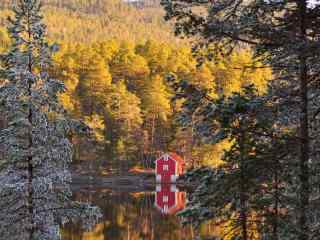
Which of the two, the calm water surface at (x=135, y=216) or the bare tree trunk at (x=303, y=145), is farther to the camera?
the calm water surface at (x=135, y=216)

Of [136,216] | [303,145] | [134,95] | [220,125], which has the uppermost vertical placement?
[220,125]

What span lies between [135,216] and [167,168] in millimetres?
20712

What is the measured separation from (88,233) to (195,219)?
26.0 m

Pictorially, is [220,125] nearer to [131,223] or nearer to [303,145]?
[303,145]

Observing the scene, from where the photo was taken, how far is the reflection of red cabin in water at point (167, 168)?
60.2 metres

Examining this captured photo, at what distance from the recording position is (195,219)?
7.70m

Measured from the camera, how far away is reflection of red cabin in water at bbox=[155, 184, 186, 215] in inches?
1673

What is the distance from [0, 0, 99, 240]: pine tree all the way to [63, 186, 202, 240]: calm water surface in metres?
10.9

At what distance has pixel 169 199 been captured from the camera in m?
48.0

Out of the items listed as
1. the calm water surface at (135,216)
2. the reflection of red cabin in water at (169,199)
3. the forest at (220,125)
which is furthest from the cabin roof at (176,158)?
the forest at (220,125)

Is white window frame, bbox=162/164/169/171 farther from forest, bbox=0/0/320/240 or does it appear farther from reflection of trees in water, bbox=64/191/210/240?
forest, bbox=0/0/320/240

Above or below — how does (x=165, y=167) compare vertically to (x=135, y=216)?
below

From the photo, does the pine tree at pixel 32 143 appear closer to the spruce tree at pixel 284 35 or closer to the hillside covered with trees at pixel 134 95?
the spruce tree at pixel 284 35

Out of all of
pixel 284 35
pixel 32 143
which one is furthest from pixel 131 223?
pixel 284 35
